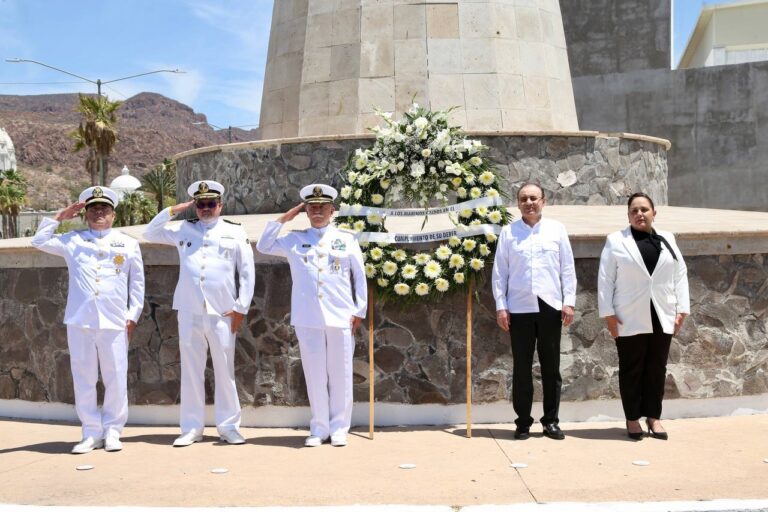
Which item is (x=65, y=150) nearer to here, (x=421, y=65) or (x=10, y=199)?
(x=10, y=199)

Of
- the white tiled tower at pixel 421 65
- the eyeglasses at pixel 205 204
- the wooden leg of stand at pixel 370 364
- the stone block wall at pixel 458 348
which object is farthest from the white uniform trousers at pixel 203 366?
the white tiled tower at pixel 421 65

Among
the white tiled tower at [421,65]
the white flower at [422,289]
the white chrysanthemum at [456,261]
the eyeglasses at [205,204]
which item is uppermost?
the white tiled tower at [421,65]

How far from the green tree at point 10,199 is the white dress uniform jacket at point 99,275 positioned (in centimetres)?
5101

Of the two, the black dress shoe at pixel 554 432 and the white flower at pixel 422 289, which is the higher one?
the white flower at pixel 422 289

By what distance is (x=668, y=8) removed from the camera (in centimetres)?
2170

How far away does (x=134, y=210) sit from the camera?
50.2 m

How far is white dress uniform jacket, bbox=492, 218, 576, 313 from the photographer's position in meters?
7.02

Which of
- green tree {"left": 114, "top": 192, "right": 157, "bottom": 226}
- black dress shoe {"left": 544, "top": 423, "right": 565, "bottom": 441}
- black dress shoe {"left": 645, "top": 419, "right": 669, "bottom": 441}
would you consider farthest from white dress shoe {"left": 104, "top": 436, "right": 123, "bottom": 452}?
green tree {"left": 114, "top": 192, "right": 157, "bottom": 226}

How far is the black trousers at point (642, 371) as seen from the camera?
704 centimetres

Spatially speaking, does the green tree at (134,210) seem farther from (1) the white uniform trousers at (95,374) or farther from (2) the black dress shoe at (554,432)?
(2) the black dress shoe at (554,432)

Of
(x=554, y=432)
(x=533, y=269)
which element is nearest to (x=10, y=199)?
(x=533, y=269)

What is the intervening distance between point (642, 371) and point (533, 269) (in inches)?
49.0

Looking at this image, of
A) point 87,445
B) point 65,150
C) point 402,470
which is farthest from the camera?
point 65,150

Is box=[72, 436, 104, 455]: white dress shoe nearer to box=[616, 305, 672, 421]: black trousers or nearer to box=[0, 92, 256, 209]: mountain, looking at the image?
box=[616, 305, 672, 421]: black trousers
